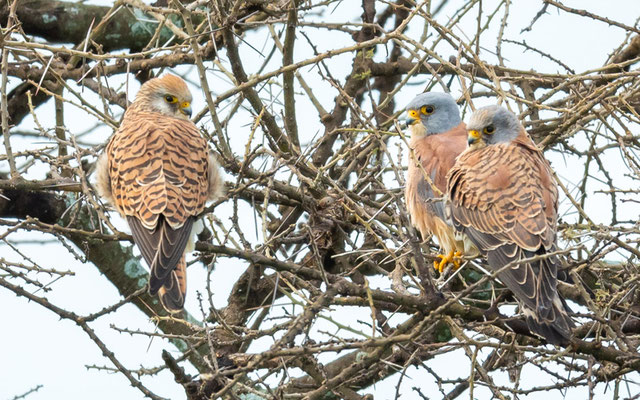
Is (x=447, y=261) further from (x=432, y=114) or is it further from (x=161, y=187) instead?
(x=161, y=187)

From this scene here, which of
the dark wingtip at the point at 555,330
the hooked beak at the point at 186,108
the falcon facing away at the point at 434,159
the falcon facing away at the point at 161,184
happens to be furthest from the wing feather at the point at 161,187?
the dark wingtip at the point at 555,330

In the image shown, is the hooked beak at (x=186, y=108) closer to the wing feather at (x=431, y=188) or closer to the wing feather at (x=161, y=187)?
the wing feather at (x=161, y=187)

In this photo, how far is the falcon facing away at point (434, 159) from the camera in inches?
161

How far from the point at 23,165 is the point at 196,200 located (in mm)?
1436

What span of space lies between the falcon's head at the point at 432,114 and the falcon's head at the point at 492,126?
0.62 metres

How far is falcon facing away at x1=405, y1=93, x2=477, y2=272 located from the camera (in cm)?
409

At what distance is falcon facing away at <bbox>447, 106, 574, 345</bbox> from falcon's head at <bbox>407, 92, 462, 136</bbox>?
62 cm

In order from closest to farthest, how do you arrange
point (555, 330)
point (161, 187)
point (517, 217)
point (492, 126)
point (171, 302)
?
point (555, 330) < point (171, 302) < point (517, 217) < point (161, 187) < point (492, 126)

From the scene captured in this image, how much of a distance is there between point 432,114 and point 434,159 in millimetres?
361

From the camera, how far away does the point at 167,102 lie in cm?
440

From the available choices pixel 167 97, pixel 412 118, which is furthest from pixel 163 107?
pixel 412 118

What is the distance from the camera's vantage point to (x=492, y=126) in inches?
157

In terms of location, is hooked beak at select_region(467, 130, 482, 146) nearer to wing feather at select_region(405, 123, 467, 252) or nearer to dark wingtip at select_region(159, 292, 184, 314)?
wing feather at select_region(405, 123, 467, 252)

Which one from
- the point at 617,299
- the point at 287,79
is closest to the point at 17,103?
the point at 287,79
